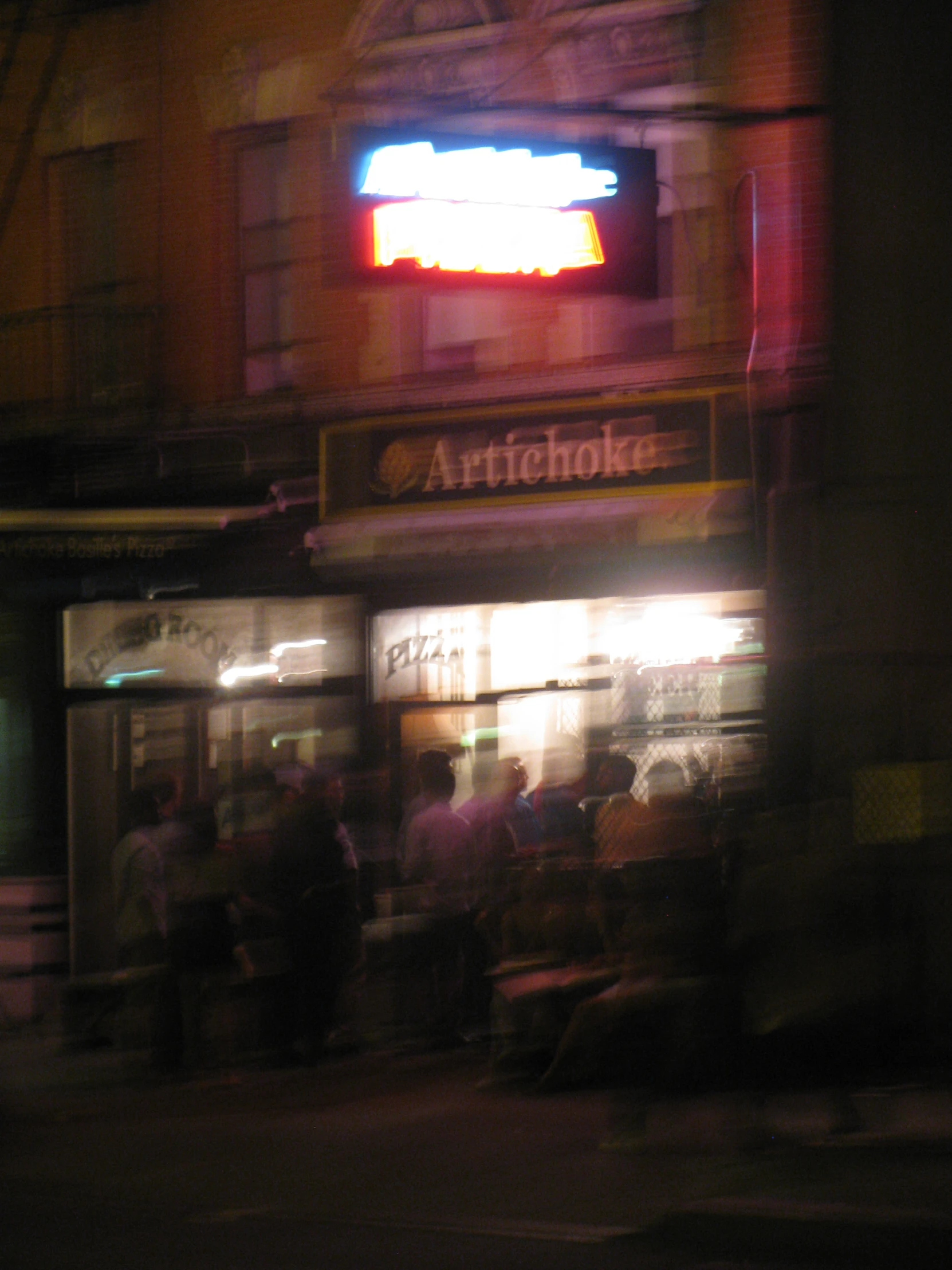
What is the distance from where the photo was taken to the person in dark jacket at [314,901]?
1106 cm

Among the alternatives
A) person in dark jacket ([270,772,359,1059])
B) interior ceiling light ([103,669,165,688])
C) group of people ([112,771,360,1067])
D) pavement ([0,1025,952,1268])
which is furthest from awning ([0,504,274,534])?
pavement ([0,1025,952,1268])

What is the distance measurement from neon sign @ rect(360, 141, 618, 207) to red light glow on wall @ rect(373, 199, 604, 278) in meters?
0.08

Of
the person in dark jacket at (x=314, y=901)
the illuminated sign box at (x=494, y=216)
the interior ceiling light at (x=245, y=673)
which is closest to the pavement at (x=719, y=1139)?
the person in dark jacket at (x=314, y=901)

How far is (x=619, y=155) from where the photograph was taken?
1221 cm

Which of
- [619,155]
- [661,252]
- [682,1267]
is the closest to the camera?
[682,1267]

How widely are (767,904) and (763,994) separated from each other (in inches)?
15.7

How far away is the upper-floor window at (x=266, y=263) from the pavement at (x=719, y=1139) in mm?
5899

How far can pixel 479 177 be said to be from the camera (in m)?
12.0

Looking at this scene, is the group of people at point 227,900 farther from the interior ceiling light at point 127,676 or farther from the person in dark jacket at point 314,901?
the interior ceiling light at point 127,676

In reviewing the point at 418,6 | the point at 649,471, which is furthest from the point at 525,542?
the point at 418,6

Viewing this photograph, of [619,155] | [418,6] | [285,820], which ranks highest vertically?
[418,6]

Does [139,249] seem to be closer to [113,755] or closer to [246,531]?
[246,531]

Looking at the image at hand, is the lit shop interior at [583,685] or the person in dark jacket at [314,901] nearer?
the person in dark jacket at [314,901]

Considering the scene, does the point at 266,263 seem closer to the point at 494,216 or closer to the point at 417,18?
the point at 417,18
